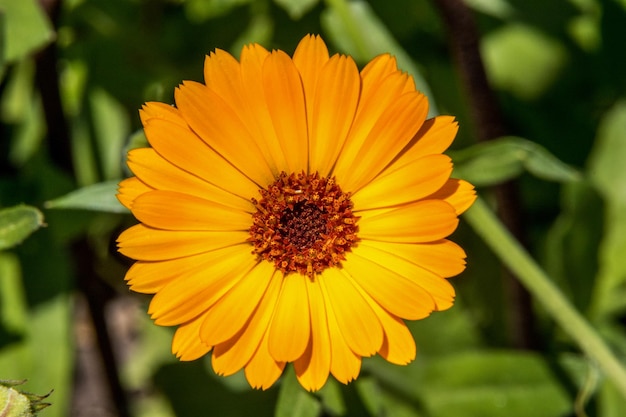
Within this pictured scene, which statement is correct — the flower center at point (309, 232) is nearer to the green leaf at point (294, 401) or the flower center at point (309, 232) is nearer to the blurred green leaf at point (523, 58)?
the green leaf at point (294, 401)

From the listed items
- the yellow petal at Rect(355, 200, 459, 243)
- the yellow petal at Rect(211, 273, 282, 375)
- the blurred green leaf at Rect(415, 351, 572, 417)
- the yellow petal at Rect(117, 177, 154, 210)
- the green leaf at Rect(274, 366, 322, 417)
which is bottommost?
the blurred green leaf at Rect(415, 351, 572, 417)

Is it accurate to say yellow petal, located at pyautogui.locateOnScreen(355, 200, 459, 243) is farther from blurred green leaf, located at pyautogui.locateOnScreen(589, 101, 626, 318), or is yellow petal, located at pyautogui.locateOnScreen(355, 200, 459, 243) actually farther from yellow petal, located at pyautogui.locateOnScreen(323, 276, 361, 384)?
blurred green leaf, located at pyautogui.locateOnScreen(589, 101, 626, 318)

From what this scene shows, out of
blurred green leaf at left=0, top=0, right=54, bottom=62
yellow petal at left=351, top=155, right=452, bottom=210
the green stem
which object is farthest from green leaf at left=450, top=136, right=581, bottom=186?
blurred green leaf at left=0, top=0, right=54, bottom=62

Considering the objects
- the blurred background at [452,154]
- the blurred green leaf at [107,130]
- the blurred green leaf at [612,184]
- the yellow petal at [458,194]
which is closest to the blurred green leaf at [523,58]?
the blurred background at [452,154]

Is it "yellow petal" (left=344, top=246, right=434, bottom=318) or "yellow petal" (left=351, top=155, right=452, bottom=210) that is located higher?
"yellow petal" (left=351, top=155, right=452, bottom=210)

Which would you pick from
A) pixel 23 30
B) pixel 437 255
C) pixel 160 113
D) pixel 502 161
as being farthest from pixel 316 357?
pixel 23 30
